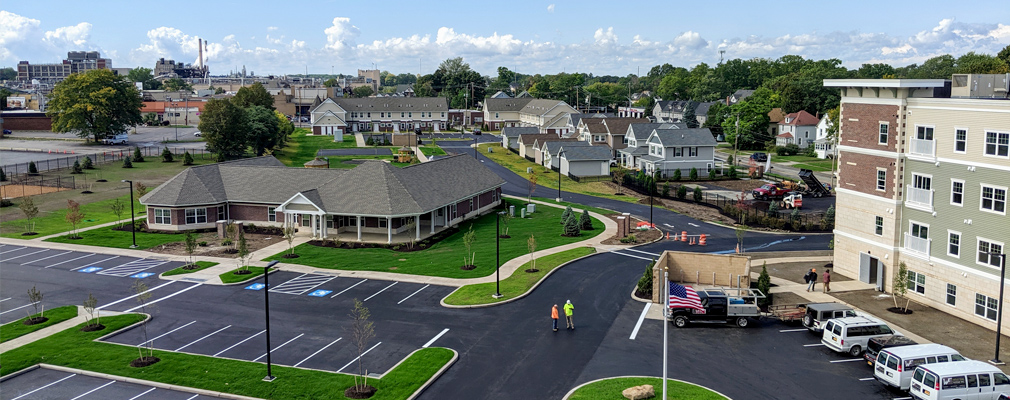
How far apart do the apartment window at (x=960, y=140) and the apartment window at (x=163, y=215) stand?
55.1 m

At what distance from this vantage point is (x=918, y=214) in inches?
1571

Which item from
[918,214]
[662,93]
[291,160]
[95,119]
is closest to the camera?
[918,214]

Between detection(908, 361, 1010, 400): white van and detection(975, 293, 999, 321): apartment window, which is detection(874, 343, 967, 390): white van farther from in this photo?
detection(975, 293, 999, 321): apartment window

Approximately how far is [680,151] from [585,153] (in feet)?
40.2

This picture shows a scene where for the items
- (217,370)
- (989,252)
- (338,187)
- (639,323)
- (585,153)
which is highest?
(585,153)

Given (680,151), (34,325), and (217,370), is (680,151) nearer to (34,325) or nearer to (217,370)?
(217,370)

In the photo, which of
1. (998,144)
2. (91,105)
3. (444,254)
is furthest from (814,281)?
(91,105)

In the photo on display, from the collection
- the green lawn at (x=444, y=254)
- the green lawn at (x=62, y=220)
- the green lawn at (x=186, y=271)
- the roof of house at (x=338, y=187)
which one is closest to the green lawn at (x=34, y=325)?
the green lawn at (x=186, y=271)

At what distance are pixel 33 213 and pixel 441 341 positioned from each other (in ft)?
139

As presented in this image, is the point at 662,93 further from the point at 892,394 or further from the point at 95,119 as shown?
the point at 892,394

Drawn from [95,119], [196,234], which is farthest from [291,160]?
[196,234]

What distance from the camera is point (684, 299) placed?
32875 mm

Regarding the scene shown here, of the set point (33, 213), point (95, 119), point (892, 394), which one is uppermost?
point (95, 119)

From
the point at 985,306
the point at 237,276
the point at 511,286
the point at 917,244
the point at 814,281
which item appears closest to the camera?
the point at 985,306
